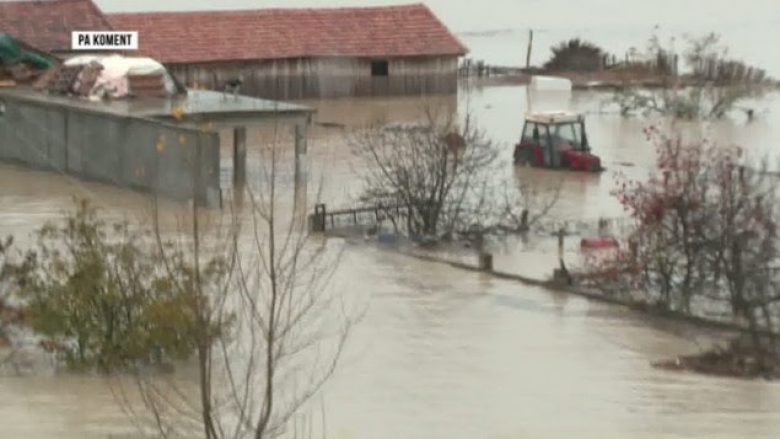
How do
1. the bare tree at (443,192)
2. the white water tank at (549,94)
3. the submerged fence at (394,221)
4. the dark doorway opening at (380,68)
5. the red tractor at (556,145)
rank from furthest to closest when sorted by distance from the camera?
the dark doorway opening at (380,68), the white water tank at (549,94), the red tractor at (556,145), the bare tree at (443,192), the submerged fence at (394,221)

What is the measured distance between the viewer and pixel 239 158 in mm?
33250

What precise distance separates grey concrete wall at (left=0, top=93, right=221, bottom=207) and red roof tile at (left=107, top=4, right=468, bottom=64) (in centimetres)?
1261

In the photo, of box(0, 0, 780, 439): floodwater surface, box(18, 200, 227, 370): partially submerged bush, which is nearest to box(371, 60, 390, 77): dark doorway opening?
box(0, 0, 780, 439): floodwater surface

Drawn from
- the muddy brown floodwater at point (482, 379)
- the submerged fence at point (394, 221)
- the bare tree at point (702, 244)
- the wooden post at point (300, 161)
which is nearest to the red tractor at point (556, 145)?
the wooden post at point (300, 161)

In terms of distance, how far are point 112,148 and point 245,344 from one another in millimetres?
12330

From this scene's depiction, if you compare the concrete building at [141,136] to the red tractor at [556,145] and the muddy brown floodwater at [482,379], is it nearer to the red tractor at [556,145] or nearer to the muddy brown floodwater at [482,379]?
the muddy brown floodwater at [482,379]

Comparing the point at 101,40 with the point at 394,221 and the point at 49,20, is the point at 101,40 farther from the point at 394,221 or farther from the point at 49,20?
the point at 394,221

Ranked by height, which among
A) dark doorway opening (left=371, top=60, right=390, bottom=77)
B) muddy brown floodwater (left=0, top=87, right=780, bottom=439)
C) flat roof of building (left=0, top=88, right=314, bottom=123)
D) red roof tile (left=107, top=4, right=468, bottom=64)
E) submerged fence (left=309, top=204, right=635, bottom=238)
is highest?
red roof tile (left=107, top=4, right=468, bottom=64)

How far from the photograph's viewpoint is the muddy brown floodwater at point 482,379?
56.5 ft

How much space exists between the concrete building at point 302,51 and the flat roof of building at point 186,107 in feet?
40.6

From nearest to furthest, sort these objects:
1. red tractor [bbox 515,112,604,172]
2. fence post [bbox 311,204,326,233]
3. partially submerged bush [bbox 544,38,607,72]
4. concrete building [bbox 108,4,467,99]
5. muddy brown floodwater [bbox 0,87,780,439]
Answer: muddy brown floodwater [bbox 0,87,780,439]
fence post [bbox 311,204,326,233]
red tractor [bbox 515,112,604,172]
concrete building [bbox 108,4,467,99]
partially submerged bush [bbox 544,38,607,72]

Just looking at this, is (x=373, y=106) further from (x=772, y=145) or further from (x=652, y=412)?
(x=652, y=412)

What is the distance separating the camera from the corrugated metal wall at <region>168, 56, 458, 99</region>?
155 feet

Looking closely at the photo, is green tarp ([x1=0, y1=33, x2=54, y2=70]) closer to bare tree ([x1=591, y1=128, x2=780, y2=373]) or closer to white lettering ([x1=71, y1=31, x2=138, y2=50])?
white lettering ([x1=71, y1=31, x2=138, y2=50])
